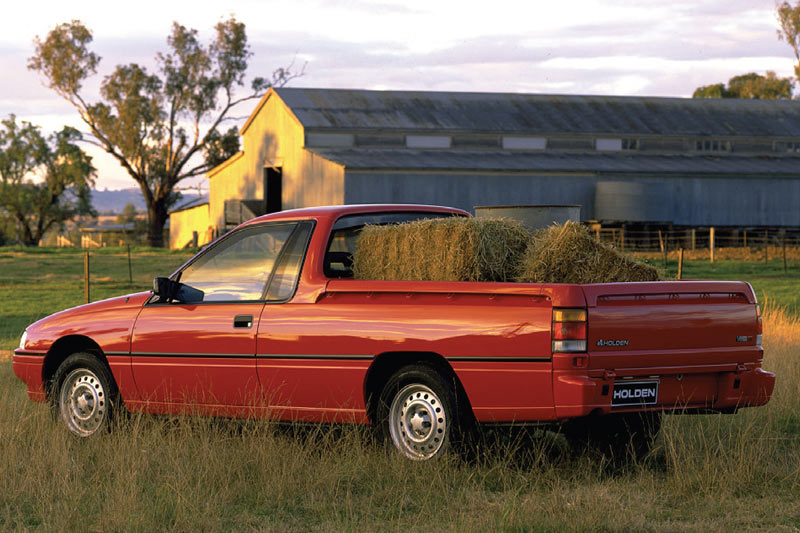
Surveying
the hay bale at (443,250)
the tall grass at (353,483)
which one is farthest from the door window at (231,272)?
the tall grass at (353,483)

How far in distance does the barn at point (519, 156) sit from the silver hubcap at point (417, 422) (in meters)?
43.0

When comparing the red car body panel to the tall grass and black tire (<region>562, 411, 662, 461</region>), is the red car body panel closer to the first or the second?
the tall grass

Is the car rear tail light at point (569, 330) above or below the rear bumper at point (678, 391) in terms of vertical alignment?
above

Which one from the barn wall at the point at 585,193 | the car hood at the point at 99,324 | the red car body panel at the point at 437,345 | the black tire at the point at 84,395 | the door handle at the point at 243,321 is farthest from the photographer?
the barn wall at the point at 585,193

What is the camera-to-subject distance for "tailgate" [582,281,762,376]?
6.80 metres

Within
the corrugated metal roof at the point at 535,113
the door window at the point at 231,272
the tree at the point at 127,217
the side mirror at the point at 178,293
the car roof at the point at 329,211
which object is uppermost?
the corrugated metal roof at the point at 535,113

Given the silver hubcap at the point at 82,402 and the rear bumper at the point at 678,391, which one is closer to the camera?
the rear bumper at the point at 678,391

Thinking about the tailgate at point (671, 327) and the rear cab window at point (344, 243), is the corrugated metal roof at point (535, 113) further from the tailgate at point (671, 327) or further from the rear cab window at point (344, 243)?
the tailgate at point (671, 327)

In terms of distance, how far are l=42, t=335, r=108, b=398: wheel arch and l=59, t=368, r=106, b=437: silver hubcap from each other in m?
0.17

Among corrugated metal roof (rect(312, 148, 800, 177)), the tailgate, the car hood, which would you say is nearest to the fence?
corrugated metal roof (rect(312, 148, 800, 177))

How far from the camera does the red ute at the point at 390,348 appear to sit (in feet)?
22.5

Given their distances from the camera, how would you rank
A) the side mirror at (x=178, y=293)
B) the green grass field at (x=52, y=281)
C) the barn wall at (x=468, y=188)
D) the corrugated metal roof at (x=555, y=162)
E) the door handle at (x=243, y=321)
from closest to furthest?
the door handle at (x=243, y=321), the side mirror at (x=178, y=293), the green grass field at (x=52, y=281), the barn wall at (x=468, y=188), the corrugated metal roof at (x=555, y=162)

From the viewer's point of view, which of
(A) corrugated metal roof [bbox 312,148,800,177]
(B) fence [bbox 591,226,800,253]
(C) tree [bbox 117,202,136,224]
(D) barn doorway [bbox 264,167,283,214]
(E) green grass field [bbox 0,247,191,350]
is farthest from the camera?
(C) tree [bbox 117,202,136,224]

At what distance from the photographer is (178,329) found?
8.41m
